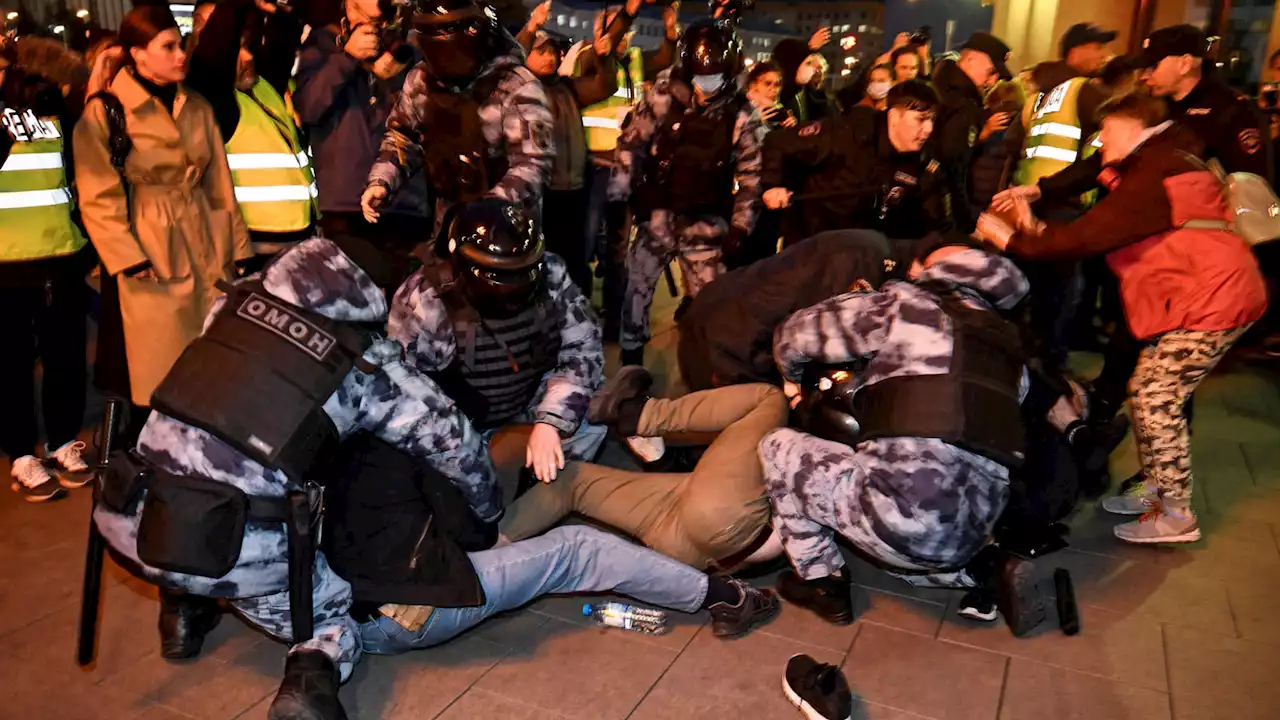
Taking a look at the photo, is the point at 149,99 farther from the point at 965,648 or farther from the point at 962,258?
the point at 965,648

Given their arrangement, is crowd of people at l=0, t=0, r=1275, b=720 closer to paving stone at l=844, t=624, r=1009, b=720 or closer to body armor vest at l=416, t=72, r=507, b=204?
body armor vest at l=416, t=72, r=507, b=204

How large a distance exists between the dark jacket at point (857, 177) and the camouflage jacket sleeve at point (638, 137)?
0.62 metres

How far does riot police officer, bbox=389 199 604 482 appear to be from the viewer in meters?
2.67

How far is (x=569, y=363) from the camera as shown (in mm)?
3160

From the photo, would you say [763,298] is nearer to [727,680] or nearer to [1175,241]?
[727,680]

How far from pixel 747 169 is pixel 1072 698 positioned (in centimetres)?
314

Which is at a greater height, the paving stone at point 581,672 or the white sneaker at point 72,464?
the paving stone at point 581,672

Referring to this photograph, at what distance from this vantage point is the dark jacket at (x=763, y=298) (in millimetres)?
3248

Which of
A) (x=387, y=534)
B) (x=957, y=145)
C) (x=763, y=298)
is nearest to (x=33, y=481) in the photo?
(x=387, y=534)

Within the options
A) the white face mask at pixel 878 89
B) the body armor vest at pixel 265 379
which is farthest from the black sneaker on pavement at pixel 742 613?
the white face mask at pixel 878 89

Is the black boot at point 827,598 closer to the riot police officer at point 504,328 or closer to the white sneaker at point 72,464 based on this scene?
the riot police officer at point 504,328

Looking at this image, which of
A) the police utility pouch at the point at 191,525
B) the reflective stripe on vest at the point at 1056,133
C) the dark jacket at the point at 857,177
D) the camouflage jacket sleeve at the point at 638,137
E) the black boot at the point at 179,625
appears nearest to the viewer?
the police utility pouch at the point at 191,525

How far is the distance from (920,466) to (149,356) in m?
3.10

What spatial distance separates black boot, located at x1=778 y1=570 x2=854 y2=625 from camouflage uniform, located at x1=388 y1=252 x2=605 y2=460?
94 centimetres
